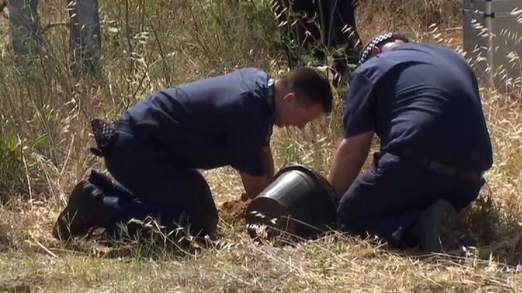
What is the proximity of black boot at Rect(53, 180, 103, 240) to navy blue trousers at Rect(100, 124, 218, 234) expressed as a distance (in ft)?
0.19

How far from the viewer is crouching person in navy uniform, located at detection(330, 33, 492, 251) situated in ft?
19.9

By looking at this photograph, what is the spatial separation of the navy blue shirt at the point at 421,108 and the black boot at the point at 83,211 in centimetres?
133

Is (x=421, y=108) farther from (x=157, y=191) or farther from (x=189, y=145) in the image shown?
(x=157, y=191)

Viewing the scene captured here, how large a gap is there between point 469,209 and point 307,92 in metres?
1.02

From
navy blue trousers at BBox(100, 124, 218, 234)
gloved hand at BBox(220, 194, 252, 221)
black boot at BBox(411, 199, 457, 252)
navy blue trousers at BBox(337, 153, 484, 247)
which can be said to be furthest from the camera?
gloved hand at BBox(220, 194, 252, 221)

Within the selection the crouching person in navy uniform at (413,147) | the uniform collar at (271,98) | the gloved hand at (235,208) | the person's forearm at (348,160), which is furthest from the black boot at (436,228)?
the gloved hand at (235,208)

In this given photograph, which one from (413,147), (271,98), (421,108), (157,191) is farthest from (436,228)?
(157,191)

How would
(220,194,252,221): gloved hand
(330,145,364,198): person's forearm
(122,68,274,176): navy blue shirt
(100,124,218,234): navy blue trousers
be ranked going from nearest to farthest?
(122,68,274,176): navy blue shirt < (330,145,364,198): person's forearm < (100,124,218,234): navy blue trousers < (220,194,252,221): gloved hand

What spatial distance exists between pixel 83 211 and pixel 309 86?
1.33 m

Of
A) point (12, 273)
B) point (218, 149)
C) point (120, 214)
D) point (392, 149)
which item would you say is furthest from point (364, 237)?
point (12, 273)

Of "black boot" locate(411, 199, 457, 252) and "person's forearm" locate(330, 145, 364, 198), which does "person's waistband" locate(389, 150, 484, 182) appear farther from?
"person's forearm" locate(330, 145, 364, 198)

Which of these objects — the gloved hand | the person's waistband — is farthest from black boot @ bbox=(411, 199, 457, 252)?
the gloved hand

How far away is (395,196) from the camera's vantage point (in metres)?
6.14

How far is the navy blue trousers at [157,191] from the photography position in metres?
6.40
